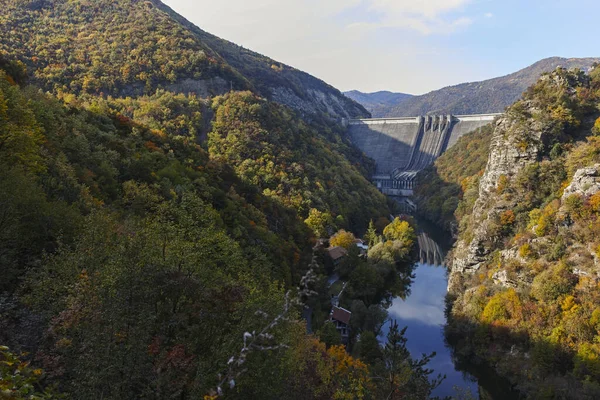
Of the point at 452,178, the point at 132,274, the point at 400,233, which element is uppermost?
the point at 132,274

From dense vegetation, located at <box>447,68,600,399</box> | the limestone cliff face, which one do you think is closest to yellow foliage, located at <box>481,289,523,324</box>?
dense vegetation, located at <box>447,68,600,399</box>

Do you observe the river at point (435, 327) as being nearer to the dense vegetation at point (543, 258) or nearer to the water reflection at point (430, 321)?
the water reflection at point (430, 321)

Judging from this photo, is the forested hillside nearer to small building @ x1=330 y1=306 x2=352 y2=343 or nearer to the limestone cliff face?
small building @ x1=330 y1=306 x2=352 y2=343

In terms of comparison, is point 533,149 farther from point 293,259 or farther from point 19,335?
point 19,335

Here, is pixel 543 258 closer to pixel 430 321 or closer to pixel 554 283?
pixel 554 283

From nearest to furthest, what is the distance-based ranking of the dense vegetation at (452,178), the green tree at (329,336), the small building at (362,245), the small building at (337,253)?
the green tree at (329,336) → the small building at (337,253) → the small building at (362,245) → the dense vegetation at (452,178)

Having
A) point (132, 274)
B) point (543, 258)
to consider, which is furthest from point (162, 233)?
point (543, 258)

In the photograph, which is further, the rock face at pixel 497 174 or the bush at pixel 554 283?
the rock face at pixel 497 174

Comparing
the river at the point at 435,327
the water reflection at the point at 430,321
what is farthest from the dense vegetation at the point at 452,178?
the water reflection at the point at 430,321
